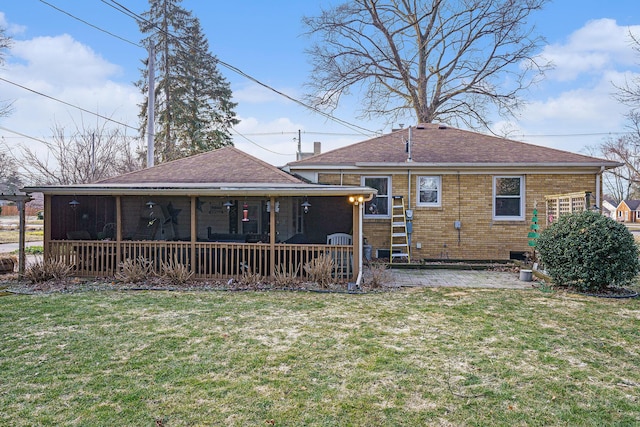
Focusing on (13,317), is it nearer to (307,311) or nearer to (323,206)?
(307,311)

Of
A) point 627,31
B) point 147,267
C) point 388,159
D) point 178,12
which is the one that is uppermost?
point 178,12

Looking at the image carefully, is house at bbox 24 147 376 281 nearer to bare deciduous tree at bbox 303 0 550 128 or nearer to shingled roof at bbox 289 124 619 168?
shingled roof at bbox 289 124 619 168

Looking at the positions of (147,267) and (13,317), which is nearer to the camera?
(13,317)

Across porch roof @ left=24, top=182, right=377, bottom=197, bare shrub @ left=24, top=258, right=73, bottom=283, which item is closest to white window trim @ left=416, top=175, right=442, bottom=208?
porch roof @ left=24, top=182, right=377, bottom=197

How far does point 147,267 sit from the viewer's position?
9531 mm

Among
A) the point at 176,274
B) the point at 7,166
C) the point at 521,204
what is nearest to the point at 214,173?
the point at 176,274

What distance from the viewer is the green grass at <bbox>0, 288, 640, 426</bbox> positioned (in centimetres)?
345

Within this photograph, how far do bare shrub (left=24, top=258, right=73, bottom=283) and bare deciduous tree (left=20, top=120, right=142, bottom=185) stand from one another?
1209cm

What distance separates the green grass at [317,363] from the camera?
3.45 meters

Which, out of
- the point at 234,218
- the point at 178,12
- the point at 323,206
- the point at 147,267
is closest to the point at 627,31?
the point at 323,206

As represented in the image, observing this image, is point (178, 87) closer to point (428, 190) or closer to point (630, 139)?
point (428, 190)

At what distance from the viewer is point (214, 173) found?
473 inches

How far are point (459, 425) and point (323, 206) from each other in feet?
33.3

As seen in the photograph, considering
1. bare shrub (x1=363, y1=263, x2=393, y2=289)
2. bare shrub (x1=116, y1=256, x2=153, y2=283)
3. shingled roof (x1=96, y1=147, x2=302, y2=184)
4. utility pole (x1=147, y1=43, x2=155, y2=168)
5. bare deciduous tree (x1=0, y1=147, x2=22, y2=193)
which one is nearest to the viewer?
bare shrub (x1=363, y1=263, x2=393, y2=289)
